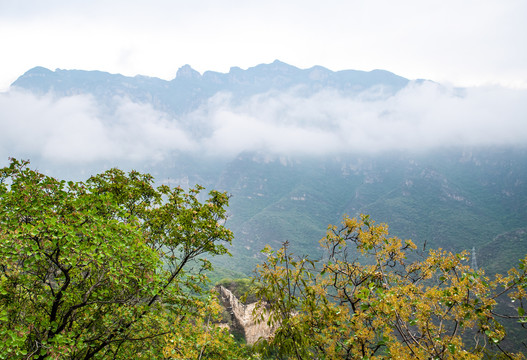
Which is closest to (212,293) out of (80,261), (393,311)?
(80,261)

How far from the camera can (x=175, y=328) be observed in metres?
7.77

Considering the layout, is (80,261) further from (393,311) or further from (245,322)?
(245,322)

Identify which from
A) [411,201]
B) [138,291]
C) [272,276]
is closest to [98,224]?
→ [138,291]

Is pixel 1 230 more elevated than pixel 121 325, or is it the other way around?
pixel 1 230

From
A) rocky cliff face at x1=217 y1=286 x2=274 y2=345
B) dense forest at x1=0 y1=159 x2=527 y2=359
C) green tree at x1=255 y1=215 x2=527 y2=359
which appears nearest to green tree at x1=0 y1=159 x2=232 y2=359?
dense forest at x1=0 y1=159 x2=527 y2=359

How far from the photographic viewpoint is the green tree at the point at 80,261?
5469mm

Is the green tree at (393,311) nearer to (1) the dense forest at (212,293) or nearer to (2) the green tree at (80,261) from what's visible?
(1) the dense forest at (212,293)

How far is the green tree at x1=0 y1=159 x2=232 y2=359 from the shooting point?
17.9ft

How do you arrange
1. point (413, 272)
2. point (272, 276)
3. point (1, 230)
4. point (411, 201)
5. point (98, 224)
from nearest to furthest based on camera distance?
point (272, 276), point (1, 230), point (98, 224), point (413, 272), point (411, 201)

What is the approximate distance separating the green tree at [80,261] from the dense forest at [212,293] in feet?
0.13

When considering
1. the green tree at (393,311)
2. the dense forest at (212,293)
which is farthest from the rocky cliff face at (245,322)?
the green tree at (393,311)

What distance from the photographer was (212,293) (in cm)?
928

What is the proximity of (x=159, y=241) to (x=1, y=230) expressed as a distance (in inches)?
186

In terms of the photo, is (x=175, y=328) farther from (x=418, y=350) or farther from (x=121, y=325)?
(x=418, y=350)
